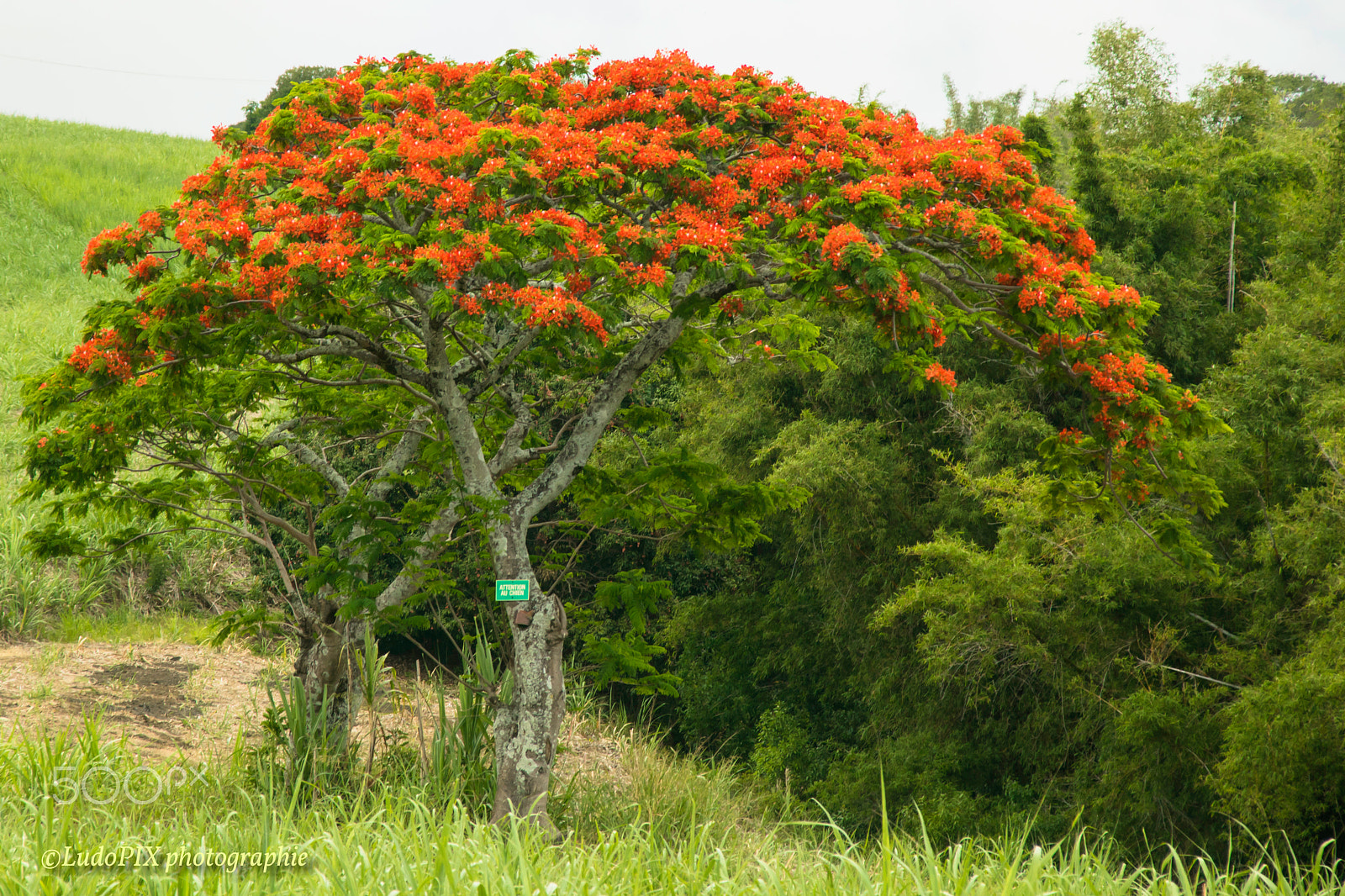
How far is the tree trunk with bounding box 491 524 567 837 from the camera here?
15.9 ft

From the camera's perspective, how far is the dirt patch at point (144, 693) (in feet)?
22.6

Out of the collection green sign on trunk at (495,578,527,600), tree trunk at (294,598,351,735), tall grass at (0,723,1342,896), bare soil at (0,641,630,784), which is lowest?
bare soil at (0,641,630,784)

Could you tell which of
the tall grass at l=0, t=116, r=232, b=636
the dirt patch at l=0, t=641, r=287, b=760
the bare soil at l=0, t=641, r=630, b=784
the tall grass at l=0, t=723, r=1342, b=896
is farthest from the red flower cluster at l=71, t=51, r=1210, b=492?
the dirt patch at l=0, t=641, r=287, b=760

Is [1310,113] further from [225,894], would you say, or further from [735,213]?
[225,894]

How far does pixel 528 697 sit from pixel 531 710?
0.08 m

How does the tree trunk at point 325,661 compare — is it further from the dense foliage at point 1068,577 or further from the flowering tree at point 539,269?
the dense foliage at point 1068,577

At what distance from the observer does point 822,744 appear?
1026 centimetres

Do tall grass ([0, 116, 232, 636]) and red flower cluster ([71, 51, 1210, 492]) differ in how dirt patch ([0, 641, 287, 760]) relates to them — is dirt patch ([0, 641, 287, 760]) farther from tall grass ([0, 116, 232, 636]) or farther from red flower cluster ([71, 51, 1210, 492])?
red flower cluster ([71, 51, 1210, 492])

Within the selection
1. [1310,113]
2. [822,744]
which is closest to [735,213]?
[822,744]

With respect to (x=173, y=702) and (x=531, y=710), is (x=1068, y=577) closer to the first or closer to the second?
(x=531, y=710)

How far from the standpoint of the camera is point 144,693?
8250 millimetres

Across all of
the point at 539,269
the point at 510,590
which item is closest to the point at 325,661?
the point at 510,590

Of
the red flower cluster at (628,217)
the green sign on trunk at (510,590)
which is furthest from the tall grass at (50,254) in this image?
the green sign on trunk at (510,590)

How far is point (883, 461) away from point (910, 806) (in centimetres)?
332
